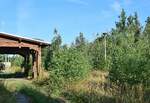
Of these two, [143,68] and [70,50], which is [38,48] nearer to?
[70,50]

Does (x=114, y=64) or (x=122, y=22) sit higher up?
(x=122, y=22)

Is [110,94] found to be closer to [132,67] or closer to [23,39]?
[132,67]

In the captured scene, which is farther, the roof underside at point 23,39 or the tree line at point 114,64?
the roof underside at point 23,39

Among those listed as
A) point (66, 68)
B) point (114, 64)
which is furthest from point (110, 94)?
point (66, 68)

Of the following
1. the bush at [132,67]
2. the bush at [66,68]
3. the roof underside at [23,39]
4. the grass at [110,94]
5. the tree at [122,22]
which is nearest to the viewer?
the grass at [110,94]

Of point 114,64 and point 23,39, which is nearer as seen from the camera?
point 114,64

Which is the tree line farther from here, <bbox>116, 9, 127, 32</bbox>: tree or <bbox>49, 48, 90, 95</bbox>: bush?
<bbox>116, 9, 127, 32</bbox>: tree

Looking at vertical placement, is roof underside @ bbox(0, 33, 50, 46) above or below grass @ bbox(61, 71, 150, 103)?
above

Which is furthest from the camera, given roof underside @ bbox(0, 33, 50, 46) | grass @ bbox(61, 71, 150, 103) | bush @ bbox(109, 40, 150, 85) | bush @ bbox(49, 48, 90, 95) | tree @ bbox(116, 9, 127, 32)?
tree @ bbox(116, 9, 127, 32)

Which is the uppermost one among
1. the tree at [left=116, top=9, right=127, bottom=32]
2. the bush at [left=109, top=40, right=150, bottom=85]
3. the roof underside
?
the tree at [left=116, top=9, right=127, bottom=32]

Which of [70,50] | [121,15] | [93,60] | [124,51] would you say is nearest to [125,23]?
[121,15]

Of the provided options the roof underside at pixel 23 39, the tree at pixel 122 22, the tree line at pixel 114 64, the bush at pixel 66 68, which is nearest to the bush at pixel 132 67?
the tree line at pixel 114 64

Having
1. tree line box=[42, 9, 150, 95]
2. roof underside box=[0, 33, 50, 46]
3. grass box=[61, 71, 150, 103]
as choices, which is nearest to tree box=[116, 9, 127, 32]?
tree line box=[42, 9, 150, 95]

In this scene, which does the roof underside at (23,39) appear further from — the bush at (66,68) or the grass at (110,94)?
the grass at (110,94)
